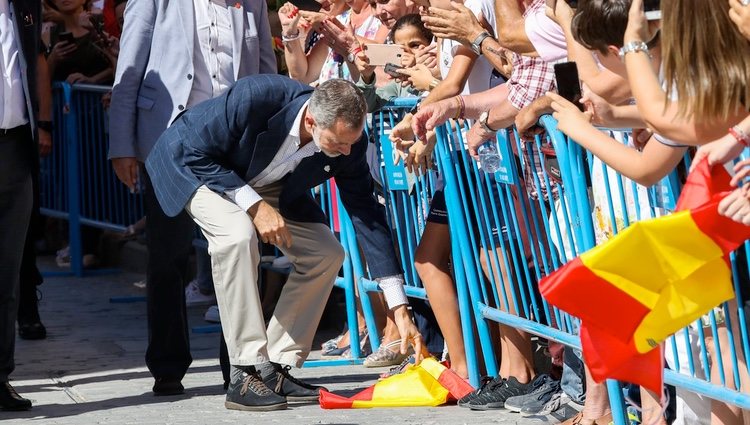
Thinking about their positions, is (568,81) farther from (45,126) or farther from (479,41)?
(45,126)

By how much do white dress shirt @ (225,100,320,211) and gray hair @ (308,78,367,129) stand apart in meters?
0.16

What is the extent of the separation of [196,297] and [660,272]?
20.3 ft

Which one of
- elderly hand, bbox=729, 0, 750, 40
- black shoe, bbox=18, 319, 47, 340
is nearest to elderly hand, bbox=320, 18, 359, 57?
black shoe, bbox=18, 319, 47, 340

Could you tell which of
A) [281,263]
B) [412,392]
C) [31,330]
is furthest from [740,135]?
[31,330]

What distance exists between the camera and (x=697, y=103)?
3852mm

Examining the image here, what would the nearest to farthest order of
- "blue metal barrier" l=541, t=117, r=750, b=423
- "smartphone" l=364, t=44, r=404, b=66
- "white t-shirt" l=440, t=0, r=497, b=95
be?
→ "blue metal barrier" l=541, t=117, r=750, b=423, "white t-shirt" l=440, t=0, r=497, b=95, "smartphone" l=364, t=44, r=404, b=66

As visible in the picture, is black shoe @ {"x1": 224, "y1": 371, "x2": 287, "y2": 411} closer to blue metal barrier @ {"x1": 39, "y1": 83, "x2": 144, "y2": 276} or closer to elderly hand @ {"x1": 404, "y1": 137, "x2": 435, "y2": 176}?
elderly hand @ {"x1": 404, "y1": 137, "x2": 435, "y2": 176}

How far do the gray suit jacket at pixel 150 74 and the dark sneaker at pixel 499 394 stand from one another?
198cm

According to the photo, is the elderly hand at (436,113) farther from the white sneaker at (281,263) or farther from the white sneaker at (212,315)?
the white sneaker at (212,315)

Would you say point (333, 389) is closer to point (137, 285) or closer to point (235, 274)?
point (235, 274)

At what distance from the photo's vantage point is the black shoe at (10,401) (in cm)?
636

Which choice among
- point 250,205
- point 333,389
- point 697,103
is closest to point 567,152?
point 697,103

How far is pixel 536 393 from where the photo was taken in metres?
5.92

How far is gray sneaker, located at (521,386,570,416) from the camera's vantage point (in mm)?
5793
